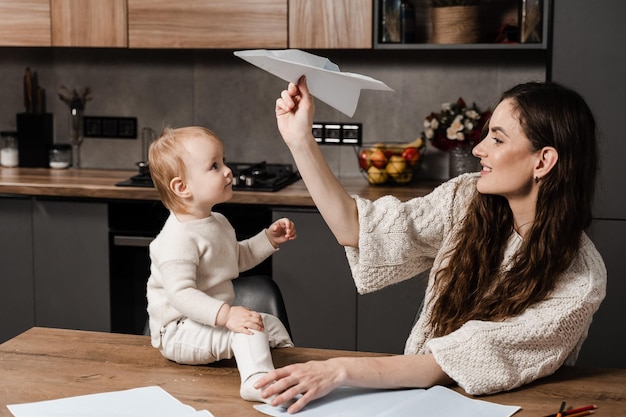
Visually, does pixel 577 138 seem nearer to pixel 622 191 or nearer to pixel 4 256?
pixel 622 191

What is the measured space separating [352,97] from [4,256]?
7.57ft

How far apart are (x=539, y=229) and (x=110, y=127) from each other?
2.63 meters

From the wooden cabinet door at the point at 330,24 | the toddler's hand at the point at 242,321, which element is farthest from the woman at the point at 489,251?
the wooden cabinet door at the point at 330,24

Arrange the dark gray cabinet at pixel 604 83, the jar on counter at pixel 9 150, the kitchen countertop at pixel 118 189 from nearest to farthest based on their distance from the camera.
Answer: the dark gray cabinet at pixel 604 83, the kitchen countertop at pixel 118 189, the jar on counter at pixel 9 150

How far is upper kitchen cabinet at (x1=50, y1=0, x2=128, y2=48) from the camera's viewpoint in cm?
366

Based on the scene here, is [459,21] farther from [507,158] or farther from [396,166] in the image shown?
[507,158]

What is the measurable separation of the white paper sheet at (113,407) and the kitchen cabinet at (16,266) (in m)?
2.12

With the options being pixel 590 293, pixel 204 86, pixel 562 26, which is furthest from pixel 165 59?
pixel 590 293

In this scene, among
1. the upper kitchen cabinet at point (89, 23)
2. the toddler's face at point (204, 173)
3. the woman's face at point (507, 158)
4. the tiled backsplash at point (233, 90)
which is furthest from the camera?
the tiled backsplash at point (233, 90)

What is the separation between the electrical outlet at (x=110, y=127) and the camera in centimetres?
408

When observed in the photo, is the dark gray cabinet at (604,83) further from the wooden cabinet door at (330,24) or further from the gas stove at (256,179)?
the gas stove at (256,179)

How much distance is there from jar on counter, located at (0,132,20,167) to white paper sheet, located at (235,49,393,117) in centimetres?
255

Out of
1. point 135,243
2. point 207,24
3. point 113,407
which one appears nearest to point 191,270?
point 113,407

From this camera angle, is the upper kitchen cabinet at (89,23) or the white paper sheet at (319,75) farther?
the upper kitchen cabinet at (89,23)
